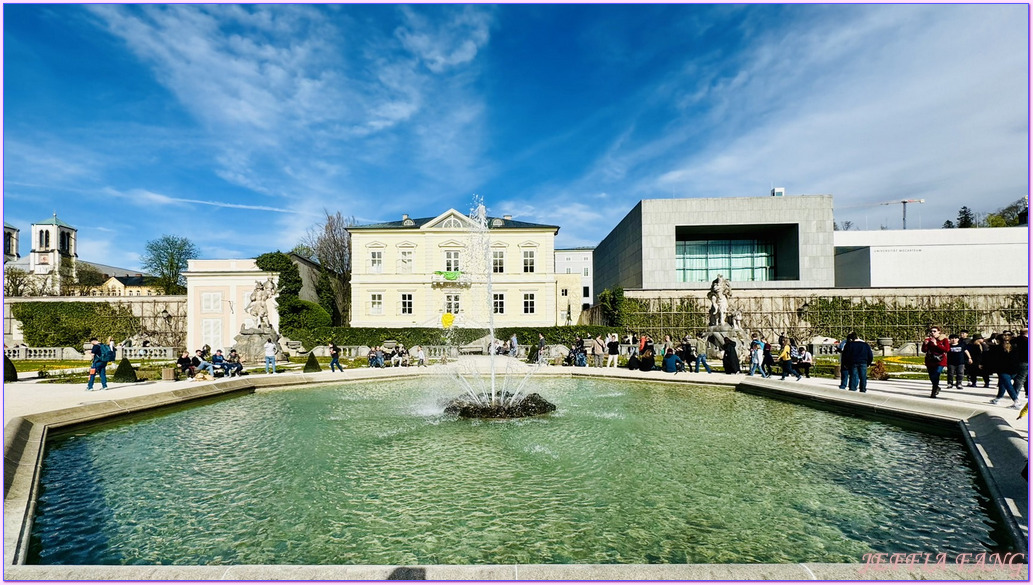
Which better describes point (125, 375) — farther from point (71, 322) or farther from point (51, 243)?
point (51, 243)

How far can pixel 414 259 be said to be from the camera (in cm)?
4312

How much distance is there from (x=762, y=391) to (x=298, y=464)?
12466mm

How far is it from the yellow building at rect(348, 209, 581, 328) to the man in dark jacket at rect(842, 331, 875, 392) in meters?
29.1

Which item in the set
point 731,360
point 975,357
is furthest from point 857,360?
point 731,360

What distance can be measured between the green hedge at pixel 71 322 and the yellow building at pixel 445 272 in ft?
55.4

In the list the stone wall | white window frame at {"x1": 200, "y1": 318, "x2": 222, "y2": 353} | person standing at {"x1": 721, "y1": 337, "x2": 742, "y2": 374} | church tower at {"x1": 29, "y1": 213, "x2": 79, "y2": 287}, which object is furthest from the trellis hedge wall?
church tower at {"x1": 29, "y1": 213, "x2": 79, "y2": 287}

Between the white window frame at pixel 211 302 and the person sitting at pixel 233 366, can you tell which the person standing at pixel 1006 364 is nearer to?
the person sitting at pixel 233 366

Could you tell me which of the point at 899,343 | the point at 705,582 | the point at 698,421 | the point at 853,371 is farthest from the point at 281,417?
the point at 899,343

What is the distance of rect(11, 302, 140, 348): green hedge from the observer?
3738 cm

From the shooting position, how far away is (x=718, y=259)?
5341cm

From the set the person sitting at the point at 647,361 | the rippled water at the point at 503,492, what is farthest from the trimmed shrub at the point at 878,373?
the rippled water at the point at 503,492

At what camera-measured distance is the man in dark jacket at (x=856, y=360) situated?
1328 cm

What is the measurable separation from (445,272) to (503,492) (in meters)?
36.3

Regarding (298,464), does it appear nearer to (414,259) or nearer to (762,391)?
(762,391)
